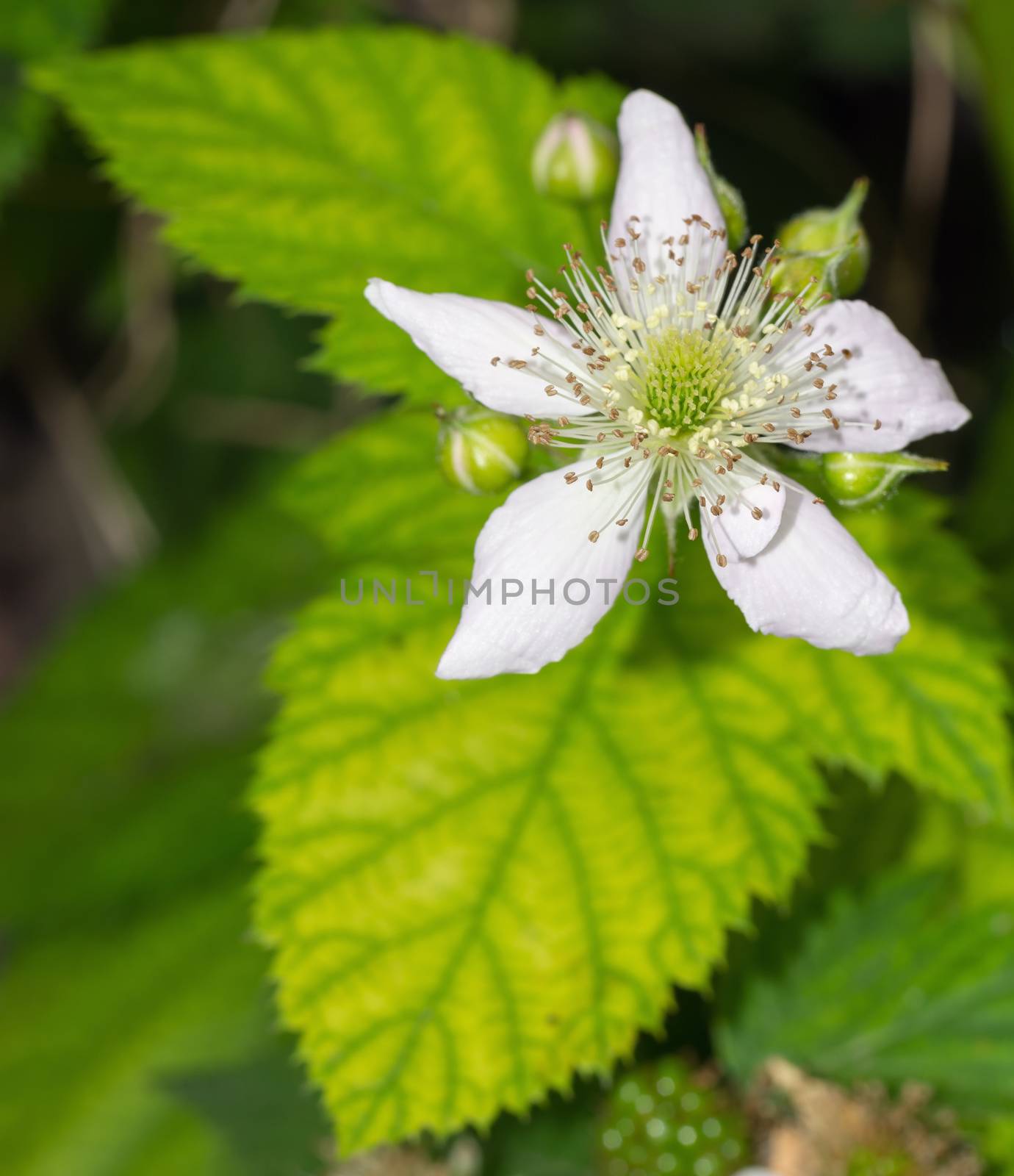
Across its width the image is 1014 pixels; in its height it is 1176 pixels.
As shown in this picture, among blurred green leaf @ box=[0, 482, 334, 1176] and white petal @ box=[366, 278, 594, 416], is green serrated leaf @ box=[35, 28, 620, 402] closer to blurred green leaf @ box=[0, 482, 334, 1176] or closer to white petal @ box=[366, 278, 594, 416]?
white petal @ box=[366, 278, 594, 416]

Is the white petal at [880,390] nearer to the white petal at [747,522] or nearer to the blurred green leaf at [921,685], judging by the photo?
the white petal at [747,522]

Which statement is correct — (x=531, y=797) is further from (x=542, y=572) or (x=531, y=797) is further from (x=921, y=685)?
(x=921, y=685)

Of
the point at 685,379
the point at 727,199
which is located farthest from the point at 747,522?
the point at 727,199

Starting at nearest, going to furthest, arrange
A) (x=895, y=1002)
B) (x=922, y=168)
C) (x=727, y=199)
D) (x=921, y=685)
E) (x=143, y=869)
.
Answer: (x=727, y=199) < (x=921, y=685) < (x=895, y=1002) < (x=143, y=869) < (x=922, y=168)

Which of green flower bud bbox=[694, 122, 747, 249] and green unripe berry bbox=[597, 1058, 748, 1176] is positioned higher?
green flower bud bbox=[694, 122, 747, 249]

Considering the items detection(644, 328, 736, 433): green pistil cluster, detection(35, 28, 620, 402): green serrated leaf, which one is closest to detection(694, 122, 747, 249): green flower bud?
detection(644, 328, 736, 433): green pistil cluster
